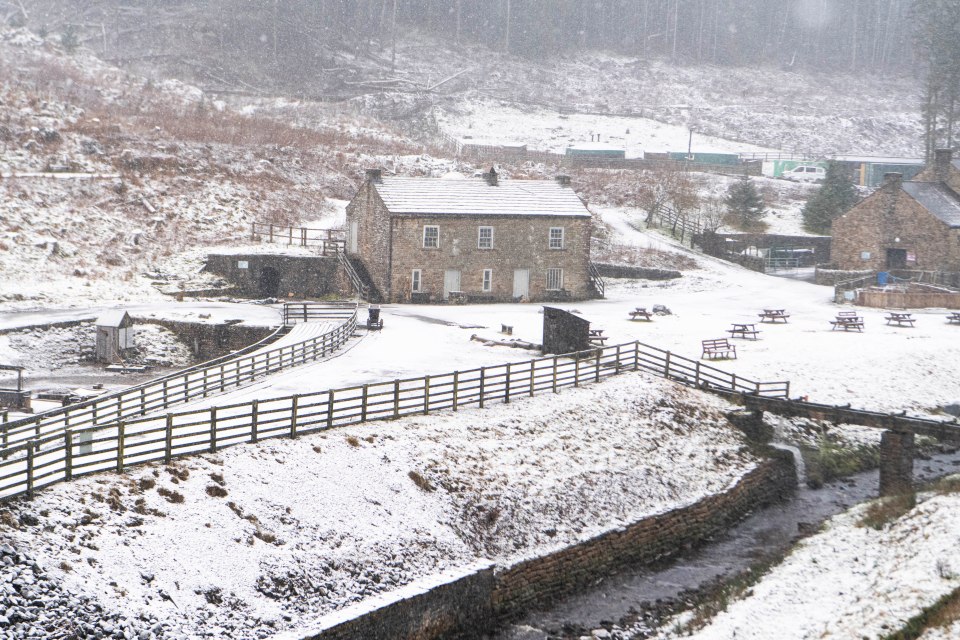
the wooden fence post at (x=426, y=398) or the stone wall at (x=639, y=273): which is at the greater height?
the stone wall at (x=639, y=273)

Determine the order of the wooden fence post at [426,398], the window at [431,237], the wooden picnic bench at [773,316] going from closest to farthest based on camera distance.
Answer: the wooden fence post at [426,398] < the wooden picnic bench at [773,316] < the window at [431,237]

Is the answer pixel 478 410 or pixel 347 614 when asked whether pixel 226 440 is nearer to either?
pixel 347 614

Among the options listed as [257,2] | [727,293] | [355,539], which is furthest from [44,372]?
[257,2]

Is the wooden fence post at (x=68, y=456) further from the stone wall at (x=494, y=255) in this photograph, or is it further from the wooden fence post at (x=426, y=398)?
the stone wall at (x=494, y=255)

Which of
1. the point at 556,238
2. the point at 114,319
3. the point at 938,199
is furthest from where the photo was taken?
the point at 938,199

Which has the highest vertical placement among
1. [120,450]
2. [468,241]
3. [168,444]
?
[468,241]

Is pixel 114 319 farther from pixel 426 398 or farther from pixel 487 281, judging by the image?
pixel 487 281

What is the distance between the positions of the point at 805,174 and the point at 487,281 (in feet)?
149

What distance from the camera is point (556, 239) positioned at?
54656 mm

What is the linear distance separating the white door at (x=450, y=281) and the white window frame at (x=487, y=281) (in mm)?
1303

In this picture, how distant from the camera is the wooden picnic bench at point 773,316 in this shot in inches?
1913

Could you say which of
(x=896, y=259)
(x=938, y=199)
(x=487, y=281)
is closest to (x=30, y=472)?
(x=487, y=281)

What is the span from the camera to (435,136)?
94.5 metres

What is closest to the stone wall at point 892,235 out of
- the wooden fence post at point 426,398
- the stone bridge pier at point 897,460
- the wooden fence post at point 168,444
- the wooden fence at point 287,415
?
the wooden fence at point 287,415
